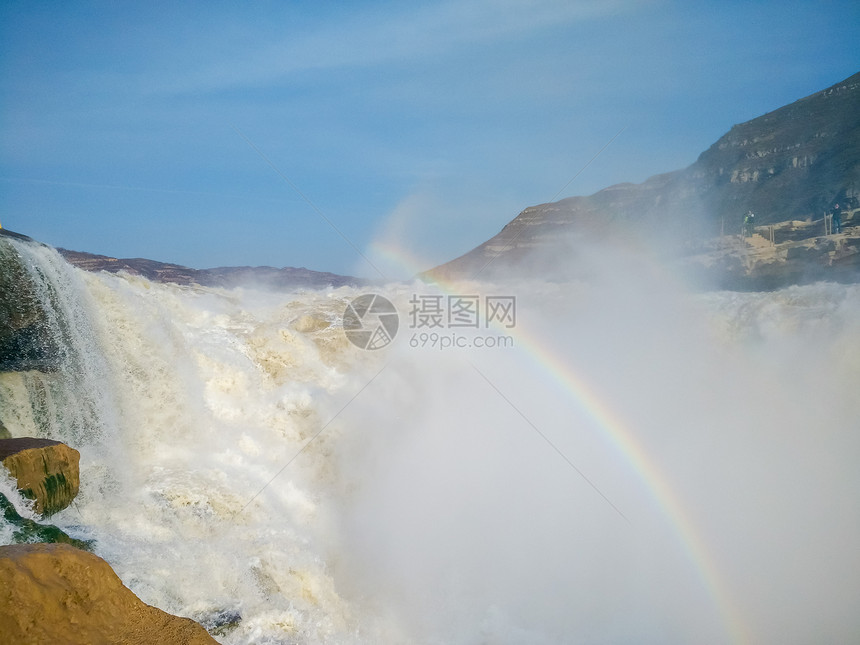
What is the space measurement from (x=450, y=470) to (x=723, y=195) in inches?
1827

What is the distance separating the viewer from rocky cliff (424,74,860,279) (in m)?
44.8

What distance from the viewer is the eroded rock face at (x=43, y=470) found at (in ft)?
21.7

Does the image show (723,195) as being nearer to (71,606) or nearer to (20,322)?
(20,322)

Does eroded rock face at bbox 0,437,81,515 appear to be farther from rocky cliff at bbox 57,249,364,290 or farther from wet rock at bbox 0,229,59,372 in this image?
rocky cliff at bbox 57,249,364,290

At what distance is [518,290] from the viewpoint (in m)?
36.6

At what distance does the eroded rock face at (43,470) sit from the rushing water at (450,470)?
26 cm

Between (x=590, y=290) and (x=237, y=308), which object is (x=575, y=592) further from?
(x=590, y=290)

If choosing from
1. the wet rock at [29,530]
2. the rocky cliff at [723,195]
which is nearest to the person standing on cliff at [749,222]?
the rocky cliff at [723,195]

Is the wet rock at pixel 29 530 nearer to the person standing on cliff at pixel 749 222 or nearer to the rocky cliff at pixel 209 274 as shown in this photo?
the rocky cliff at pixel 209 274

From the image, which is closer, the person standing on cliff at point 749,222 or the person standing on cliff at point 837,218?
the person standing on cliff at point 837,218

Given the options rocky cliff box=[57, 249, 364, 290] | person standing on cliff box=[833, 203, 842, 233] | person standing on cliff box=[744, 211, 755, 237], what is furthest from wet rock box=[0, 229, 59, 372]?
person standing on cliff box=[744, 211, 755, 237]

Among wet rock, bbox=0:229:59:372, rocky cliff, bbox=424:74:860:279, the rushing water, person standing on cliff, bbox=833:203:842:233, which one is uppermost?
rocky cliff, bbox=424:74:860:279

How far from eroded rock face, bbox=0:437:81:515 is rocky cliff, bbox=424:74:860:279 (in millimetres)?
33582

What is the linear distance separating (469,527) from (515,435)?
4.16m
